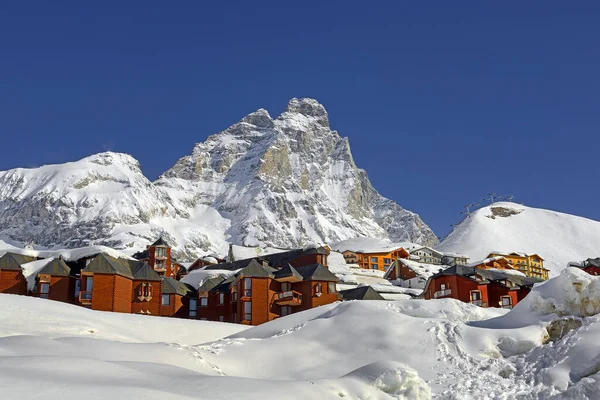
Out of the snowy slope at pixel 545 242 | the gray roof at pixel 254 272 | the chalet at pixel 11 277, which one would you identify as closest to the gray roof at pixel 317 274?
the gray roof at pixel 254 272

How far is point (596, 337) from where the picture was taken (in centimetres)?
2588

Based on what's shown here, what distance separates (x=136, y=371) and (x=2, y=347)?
6136 millimetres

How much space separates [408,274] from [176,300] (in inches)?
1736

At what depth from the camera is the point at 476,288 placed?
77.9 meters

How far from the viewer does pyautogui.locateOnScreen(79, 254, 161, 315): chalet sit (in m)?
69.7

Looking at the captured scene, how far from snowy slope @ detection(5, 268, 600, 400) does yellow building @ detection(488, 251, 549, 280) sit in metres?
114

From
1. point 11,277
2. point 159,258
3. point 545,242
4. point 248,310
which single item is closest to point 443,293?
point 248,310

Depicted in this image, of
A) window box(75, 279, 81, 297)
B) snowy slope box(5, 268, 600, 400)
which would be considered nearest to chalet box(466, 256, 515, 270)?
window box(75, 279, 81, 297)

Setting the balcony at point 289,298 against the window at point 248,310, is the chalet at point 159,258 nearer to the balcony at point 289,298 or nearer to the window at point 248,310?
the window at point 248,310

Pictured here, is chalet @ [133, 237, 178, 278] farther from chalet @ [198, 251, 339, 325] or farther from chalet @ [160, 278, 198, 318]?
chalet @ [198, 251, 339, 325]

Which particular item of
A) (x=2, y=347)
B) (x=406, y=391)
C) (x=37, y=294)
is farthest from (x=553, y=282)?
(x=37, y=294)

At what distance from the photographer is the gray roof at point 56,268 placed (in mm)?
73219

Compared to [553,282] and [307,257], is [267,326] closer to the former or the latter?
[553,282]

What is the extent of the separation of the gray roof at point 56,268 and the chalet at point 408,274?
51.2m
